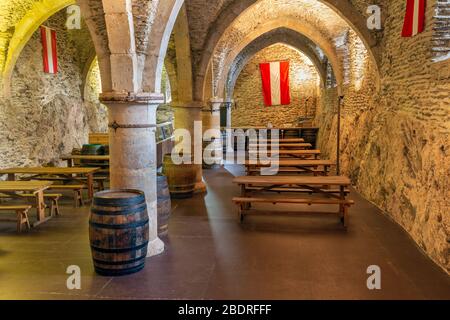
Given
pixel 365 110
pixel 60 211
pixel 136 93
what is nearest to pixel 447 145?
pixel 136 93

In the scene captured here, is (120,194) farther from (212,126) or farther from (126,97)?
(212,126)

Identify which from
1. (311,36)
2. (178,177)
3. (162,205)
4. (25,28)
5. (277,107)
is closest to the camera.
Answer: (162,205)

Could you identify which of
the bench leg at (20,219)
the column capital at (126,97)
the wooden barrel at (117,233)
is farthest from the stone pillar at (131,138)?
the bench leg at (20,219)

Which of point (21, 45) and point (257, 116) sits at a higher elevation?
point (21, 45)

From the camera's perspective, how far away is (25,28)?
8203 mm

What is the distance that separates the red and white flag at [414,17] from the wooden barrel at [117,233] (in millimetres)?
4145

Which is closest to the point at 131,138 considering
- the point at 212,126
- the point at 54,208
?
the point at 54,208

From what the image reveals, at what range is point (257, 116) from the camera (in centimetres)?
1902

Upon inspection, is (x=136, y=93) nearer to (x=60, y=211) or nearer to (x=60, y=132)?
(x=60, y=211)

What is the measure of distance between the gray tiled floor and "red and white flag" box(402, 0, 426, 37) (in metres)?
2.63

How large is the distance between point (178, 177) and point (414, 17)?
4.39m

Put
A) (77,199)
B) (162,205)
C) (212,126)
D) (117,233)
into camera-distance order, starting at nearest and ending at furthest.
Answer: (117,233) < (162,205) < (77,199) < (212,126)

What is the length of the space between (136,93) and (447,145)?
10.8 feet

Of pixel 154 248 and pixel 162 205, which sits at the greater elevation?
pixel 162 205
